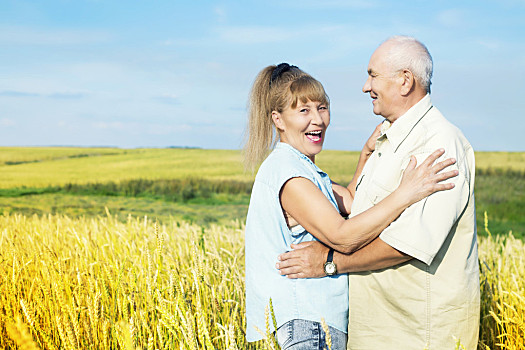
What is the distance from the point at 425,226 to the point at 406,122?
2.14ft

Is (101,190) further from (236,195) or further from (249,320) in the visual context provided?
(249,320)

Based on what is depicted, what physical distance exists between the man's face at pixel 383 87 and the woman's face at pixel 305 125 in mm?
312

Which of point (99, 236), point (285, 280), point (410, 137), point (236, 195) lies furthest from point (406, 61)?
point (236, 195)

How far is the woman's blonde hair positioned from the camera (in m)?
2.59

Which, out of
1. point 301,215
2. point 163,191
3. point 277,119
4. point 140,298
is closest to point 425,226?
point 301,215

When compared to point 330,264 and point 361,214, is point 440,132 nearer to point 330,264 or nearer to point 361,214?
point 361,214

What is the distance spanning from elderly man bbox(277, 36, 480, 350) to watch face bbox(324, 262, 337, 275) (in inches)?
1.0

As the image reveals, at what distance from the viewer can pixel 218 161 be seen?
102ft

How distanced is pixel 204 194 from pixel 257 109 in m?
16.2

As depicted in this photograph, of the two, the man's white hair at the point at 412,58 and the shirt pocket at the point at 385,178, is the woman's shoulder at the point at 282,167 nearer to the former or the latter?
the shirt pocket at the point at 385,178

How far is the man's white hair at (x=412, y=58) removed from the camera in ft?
8.36

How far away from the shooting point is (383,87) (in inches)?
103

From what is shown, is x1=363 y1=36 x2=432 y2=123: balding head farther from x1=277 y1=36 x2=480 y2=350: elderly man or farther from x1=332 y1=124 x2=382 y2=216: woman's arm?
x1=332 y1=124 x2=382 y2=216: woman's arm

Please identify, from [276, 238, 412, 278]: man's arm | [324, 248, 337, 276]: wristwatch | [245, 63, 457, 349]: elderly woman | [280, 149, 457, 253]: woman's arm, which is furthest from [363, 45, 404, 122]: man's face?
[324, 248, 337, 276]: wristwatch
